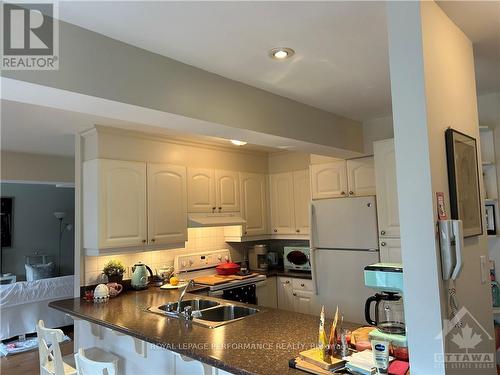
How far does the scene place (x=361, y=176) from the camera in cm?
358

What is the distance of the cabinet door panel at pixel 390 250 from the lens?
10.2 ft

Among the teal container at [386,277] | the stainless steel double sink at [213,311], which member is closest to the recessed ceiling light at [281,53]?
the teal container at [386,277]

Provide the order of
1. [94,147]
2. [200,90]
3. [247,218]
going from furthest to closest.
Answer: [247,218]
[94,147]
[200,90]

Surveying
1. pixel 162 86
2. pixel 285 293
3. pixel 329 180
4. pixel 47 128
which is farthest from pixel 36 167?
pixel 329 180

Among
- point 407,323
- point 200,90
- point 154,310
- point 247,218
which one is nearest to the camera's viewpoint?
point 407,323

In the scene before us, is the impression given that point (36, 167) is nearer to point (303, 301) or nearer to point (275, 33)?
point (303, 301)

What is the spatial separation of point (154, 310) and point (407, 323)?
182cm

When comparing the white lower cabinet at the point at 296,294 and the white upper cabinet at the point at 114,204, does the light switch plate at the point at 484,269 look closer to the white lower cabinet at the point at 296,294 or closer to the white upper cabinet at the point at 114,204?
the white lower cabinet at the point at 296,294

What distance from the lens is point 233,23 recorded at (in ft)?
5.36

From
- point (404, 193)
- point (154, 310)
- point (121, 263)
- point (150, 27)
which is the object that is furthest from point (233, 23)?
point (121, 263)

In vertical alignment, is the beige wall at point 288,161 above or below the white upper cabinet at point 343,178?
above

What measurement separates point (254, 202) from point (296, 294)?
1.20 meters

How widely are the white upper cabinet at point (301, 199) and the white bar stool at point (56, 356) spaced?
8.16ft

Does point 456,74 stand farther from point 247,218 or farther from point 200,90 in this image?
point 247,218
